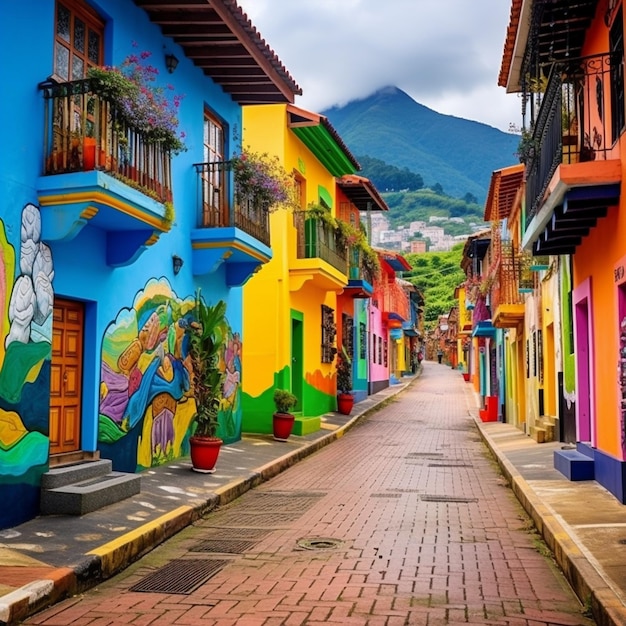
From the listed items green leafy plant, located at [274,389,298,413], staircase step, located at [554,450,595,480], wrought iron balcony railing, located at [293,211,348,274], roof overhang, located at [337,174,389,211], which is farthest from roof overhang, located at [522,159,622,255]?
roof overhang, located at [337,174,389,211]

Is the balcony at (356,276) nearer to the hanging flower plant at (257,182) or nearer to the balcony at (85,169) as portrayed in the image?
the hanging flower plant at (257,182)

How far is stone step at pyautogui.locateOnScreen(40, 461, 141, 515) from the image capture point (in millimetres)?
8336

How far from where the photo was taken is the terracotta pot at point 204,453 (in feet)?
38.2

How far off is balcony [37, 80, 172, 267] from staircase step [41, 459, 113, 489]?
2.56 m

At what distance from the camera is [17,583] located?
19.4 feet

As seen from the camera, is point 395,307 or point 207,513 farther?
point 395,307

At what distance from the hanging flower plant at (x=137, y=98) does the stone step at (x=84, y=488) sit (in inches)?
161

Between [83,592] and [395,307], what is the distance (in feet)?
114

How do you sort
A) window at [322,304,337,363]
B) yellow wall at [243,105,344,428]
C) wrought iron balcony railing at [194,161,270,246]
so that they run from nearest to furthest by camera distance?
wrought iron balcony railing at [194,161,270,246]
yellow wall at [243,105,344,428]
window at [322,304,337,363]

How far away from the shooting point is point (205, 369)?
12086mm

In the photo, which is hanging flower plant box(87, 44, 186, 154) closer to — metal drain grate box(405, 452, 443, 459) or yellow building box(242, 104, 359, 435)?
yellow building box(242, 104, 359, 435)

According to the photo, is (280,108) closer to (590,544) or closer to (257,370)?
(257,370)

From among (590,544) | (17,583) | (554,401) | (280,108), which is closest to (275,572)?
(17,583)

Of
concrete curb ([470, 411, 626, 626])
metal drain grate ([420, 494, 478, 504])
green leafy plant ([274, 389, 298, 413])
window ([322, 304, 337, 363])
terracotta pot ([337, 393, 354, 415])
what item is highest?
window ([322, 304, 337, 363])
